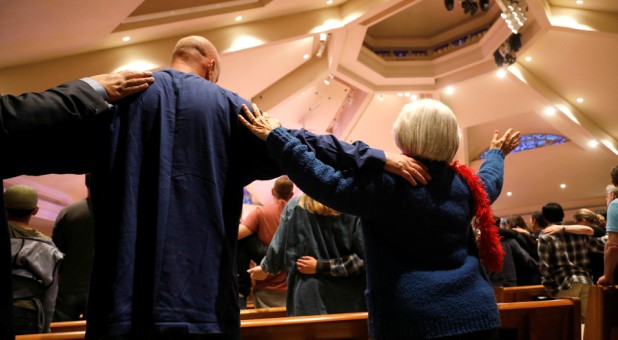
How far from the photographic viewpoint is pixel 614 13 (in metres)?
9.26

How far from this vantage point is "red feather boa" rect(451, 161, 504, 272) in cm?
193

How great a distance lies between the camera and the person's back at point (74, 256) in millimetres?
3508

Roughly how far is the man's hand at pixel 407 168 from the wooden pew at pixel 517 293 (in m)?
2.29

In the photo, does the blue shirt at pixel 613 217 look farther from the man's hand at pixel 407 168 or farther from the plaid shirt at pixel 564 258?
the man's hand at pixel 407 168

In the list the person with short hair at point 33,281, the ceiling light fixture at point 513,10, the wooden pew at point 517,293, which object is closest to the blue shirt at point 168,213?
the person with short hair at point 33,281

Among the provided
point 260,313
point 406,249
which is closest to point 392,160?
point 406,249

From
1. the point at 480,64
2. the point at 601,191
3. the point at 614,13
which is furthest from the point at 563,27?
the point at 601,191

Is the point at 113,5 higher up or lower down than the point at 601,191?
higher up

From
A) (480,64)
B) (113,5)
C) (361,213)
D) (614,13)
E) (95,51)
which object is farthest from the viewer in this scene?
(480,64)

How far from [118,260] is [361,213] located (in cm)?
76

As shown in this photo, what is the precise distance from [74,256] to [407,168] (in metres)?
2.59

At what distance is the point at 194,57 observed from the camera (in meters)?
2.02

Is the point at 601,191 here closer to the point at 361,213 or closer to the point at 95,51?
the point at 95,51

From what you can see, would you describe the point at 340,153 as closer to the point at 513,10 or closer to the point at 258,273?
the point at 258,273
